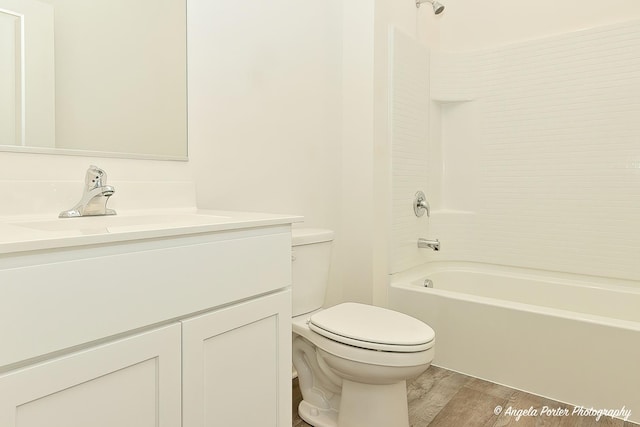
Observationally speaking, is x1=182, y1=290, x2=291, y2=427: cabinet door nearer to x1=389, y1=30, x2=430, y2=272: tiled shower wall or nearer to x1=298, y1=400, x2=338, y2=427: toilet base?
x1=298, y1=400, x2=338, y2=427: toilet base

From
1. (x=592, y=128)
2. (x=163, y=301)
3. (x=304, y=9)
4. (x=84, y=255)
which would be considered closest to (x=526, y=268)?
(x=592, y=128)

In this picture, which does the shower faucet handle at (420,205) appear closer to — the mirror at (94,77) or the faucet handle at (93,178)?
the mirror at (94,77)

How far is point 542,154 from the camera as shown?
2525mm

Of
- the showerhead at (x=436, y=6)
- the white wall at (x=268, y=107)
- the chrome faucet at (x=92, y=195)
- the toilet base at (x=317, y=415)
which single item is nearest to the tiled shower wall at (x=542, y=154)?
the showerhead at (x=436, y=6)

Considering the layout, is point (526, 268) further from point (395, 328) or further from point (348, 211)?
point (395, 328)

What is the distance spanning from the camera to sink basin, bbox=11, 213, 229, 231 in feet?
3.27

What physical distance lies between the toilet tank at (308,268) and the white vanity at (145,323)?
1.44 feet

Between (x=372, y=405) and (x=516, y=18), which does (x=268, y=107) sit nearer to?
(x=372, y=405)

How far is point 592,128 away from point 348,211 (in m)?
1.45

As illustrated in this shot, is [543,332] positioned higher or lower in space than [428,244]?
lower

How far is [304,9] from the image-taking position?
80.0 inches

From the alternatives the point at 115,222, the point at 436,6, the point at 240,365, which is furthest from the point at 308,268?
the point at 436,6

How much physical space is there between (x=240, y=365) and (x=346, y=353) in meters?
0.47

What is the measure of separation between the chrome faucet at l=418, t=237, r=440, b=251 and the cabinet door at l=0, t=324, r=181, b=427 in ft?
6.07
